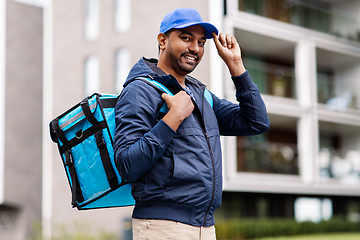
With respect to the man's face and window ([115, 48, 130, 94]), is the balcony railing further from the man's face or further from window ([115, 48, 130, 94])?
the man's face

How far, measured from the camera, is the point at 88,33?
73.5 feet

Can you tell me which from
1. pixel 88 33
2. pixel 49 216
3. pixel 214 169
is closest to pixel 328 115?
pixel 88 33

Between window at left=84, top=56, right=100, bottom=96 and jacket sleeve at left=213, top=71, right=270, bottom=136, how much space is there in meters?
18.9

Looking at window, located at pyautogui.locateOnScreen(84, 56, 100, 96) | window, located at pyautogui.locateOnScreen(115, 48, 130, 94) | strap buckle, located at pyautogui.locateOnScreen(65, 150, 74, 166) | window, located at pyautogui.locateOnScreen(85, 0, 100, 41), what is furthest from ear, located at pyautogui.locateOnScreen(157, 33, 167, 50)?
window, located at pyautogui.locateOnScreen(85, 0, 100, 41)

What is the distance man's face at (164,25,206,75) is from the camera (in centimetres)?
260

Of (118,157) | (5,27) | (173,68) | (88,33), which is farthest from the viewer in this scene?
(5,27)

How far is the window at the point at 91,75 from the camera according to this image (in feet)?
71.0

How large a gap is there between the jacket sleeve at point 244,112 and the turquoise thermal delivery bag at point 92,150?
49 centimetres

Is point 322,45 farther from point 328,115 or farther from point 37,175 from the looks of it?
point 37,175

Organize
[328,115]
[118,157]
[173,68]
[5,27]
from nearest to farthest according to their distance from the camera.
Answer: [118,157] < [173,68] < [328,115] < [5,27]

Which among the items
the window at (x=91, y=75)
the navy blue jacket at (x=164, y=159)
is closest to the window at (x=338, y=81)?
the window at (x=91, y=75)

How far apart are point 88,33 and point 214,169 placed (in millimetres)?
20850

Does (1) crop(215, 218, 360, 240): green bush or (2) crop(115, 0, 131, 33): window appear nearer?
(1) crop(215, 218, 360, 240): green bush

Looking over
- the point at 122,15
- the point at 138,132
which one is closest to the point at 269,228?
the point at 122,15
